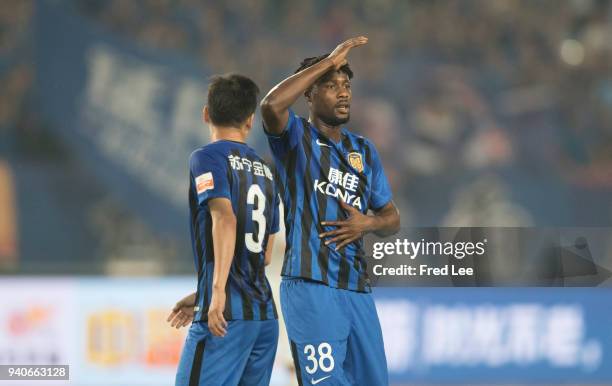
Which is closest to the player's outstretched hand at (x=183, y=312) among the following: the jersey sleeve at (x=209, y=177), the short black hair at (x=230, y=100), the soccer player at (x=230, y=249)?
the soccer player at (x=230, y=249)

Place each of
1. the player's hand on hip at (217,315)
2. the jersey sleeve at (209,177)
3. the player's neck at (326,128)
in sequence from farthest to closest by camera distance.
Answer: the player's neck at (326,128) → the jersey sleeve at (209,177) → the player's hand on hip at (217,315)

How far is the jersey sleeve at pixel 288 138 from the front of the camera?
3584 millimetres

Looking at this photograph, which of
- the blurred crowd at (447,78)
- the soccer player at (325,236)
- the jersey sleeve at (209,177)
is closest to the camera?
the jersey sleeve at (209,177)

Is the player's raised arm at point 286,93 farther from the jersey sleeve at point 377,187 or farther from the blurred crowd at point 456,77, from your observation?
the blurred crowd at point 456,77

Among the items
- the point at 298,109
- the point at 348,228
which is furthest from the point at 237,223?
the point at 298,109

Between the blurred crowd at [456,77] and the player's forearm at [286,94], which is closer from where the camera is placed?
the player's forearm at [286,94]

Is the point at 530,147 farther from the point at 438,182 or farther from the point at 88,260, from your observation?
the point at 88,260

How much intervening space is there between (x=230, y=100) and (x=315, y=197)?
52cm

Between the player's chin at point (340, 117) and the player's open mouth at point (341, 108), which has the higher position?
the player's open mouth at point (341, 108)

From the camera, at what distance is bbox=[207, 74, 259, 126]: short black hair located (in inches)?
139

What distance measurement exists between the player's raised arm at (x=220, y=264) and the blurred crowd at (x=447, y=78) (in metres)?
4.69

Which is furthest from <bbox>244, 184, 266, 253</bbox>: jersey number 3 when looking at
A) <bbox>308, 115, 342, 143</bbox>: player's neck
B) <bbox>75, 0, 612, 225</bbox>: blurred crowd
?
<bbox>75, 0, 612, 225</bbox>: blurred crowd

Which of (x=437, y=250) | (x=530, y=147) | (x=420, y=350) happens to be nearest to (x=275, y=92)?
(x=437, y=250)

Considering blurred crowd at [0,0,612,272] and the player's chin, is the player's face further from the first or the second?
blurred crowd at [0,0,612,272]
